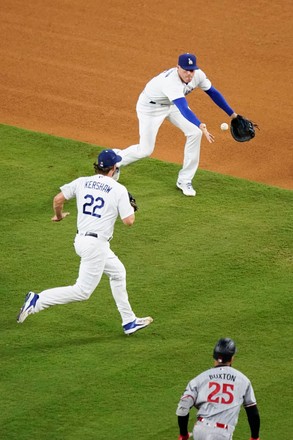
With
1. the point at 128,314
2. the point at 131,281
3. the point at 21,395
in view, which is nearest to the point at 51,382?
the point at 21,395

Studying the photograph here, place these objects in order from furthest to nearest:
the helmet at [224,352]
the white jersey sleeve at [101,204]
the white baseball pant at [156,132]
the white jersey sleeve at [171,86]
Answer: the white baseball pant at [156,132] → the white jersey sleeve at [171,86] → the white jersey sleeve at [101,204] → the helmet at [224,352]

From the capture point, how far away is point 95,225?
10.7m

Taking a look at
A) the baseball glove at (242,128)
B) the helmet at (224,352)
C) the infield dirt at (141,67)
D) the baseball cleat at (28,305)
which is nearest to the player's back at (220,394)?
the helmet at (224,352)

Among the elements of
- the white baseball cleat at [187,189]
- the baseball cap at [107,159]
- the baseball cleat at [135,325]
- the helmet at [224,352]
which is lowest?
the baseball cleat at [135,325]

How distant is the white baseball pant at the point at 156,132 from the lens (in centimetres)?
1427

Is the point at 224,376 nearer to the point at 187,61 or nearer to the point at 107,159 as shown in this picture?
the point at 107,159

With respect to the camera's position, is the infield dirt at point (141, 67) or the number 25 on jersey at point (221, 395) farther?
the infield dirt at point (141, 67)

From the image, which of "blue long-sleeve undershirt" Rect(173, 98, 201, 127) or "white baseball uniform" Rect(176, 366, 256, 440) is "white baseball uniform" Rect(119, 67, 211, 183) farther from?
"white baseball uniform" Rect(176, 366, 256, 440)

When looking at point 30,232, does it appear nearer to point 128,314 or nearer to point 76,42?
point 128,314

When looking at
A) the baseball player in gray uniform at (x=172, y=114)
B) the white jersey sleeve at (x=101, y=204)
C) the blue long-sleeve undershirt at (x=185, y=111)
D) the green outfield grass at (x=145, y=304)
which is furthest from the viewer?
the baseball player in gray uniform at (x=172, y=114)

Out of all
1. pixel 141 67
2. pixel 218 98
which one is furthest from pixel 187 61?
pixel 141 67

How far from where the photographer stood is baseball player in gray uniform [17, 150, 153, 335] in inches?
421

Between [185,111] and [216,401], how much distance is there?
5.99 meters

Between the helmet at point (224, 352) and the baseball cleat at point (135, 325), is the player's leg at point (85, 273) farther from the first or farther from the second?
the helmet at point (224, 352)
